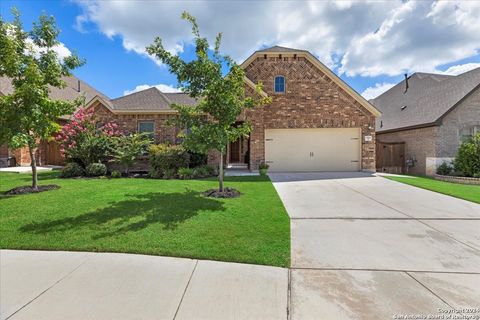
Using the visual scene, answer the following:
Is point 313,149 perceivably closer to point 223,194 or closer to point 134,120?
point 223,194

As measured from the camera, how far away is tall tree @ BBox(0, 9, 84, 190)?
6922 mm

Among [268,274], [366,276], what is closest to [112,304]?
[268,274]

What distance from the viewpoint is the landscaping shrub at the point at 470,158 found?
12.4 m

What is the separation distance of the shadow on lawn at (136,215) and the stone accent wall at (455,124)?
46.4 feet

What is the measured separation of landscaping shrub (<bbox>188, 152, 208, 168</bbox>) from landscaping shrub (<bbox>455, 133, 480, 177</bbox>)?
13204mm

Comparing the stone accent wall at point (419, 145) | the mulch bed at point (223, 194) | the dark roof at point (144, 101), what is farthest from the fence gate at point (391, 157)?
the dark roof at point (144, 101)

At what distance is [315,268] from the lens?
3430 millimetres

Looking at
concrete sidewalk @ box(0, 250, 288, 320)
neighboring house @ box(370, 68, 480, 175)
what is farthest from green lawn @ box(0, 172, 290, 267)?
neighboring house @ box(370, 68, 480, 175)

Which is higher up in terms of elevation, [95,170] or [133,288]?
[95,170]

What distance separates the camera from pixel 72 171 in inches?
460

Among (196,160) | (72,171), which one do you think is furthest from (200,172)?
(72,171)

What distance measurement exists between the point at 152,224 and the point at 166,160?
7.47m

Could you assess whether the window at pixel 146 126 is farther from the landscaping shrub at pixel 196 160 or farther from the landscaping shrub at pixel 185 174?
the landscaping shrub at pixel 185 174

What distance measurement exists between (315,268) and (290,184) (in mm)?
7070
